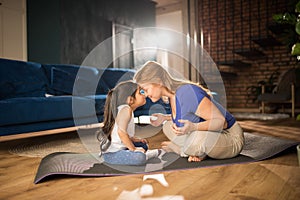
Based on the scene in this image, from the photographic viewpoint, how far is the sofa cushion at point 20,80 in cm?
232

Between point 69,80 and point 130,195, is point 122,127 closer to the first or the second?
point 130,195

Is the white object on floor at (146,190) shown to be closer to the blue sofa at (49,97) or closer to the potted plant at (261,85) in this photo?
the blue sofa at (49,97)

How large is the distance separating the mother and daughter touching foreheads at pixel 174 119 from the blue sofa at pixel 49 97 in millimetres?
809

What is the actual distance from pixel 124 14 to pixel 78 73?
3292mm

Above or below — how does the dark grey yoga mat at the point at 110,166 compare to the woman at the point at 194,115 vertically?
below

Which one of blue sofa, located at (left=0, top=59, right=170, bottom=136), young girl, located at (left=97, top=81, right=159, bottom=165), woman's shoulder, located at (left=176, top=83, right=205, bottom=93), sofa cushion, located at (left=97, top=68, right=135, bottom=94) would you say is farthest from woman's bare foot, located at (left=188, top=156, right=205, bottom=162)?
sofa cushion, located at (left=97, top=68, right=135, bottom=94)

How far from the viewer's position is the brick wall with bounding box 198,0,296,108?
5285 mm

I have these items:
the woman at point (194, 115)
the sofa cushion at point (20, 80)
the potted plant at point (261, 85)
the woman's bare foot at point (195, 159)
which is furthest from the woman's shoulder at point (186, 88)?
the potted plant at point (261, 85)

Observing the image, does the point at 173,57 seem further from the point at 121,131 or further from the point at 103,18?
the point at 121,131

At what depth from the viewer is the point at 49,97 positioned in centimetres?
221

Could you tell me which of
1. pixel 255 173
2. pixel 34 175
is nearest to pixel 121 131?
pixel 34 175

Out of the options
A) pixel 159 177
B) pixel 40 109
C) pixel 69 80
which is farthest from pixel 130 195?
pixel 69 80

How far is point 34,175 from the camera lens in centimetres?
127

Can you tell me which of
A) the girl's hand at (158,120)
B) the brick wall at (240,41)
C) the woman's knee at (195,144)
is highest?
the brick wall at (240,41)
